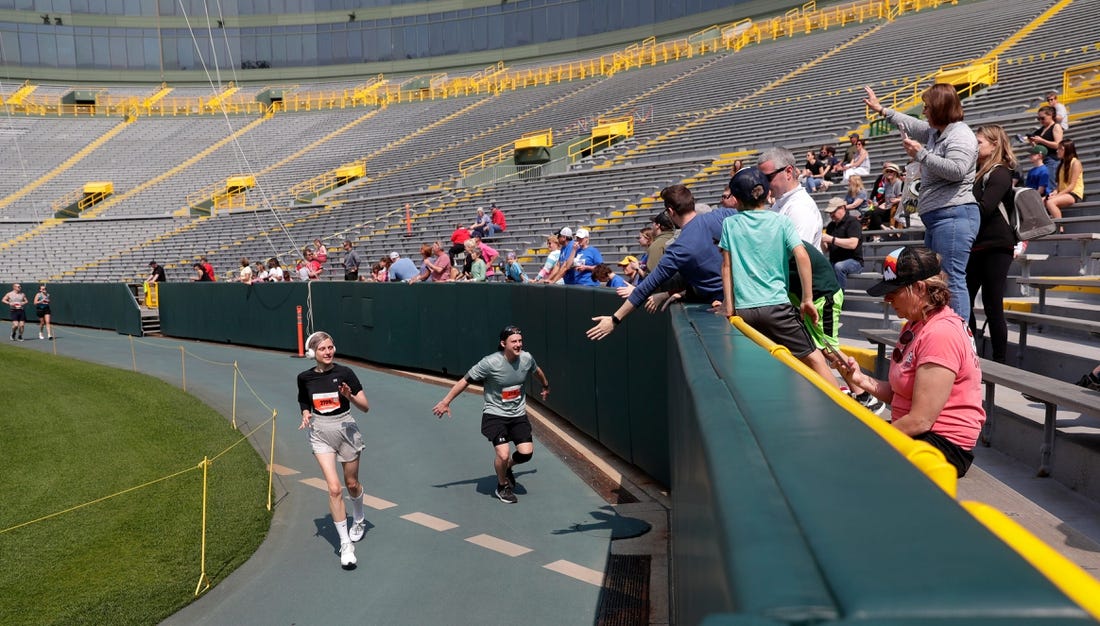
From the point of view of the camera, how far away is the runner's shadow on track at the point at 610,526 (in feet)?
26.3

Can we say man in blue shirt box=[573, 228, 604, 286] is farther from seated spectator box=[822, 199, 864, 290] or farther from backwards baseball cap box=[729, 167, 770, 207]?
backwards baseball cap box=[729, 167, 770, 207]

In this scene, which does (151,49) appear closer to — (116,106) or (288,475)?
(116,106)

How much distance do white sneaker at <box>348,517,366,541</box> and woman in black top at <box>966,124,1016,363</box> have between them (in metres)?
5.65

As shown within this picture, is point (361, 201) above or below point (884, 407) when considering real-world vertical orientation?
above

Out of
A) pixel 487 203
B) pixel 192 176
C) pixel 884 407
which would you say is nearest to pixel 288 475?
pixel 884 407

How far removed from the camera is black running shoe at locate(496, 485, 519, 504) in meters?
9.29

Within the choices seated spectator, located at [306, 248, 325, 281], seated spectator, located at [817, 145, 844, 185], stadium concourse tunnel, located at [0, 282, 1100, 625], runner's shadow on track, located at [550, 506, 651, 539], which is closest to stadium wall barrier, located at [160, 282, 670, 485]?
runner's shadow on track, located at [550, 506, 651, 539]

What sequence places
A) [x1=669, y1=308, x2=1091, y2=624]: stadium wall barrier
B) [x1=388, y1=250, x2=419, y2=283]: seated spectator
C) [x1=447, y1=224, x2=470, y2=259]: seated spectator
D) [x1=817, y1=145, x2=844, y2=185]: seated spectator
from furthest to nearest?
[x1=447, y1=224, x2=470, y2=259]: seated spectator
[x1=388, y1=250, x2=419, y2=283]: seated spectator
[x1=817, y1=145, x2=844, y2=185]: seated spectator
[x1=669, y1=308, x2=1091, y2=624]: stadium wall barrier

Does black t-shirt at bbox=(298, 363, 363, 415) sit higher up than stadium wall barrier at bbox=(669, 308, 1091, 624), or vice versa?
stadium wall barrier at bbox=(669, 308, 1091, 624)

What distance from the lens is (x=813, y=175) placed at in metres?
17.6

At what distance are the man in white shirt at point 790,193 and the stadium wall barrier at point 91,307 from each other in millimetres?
28124

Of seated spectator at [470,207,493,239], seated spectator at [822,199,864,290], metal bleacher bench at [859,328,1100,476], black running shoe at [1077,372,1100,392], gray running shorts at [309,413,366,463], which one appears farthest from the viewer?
seated spectator at [470,207,493,239]

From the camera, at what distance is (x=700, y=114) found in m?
33.4

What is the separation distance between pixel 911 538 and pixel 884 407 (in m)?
5.95
